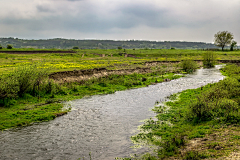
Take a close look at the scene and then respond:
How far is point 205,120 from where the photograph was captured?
53.0ft

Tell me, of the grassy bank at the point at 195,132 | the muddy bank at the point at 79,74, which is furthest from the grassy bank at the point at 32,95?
the grassy bank at the point at 195,132

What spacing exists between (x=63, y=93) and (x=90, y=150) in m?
17.3

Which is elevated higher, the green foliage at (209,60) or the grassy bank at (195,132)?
the green foliage at (209,60)

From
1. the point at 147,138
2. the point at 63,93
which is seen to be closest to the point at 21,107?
the point at 63,93

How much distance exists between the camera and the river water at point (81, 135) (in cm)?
1279

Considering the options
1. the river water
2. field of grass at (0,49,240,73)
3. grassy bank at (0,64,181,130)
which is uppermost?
field of grass at (0,49,240,73)

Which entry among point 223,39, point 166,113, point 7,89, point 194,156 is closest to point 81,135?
point 194,156

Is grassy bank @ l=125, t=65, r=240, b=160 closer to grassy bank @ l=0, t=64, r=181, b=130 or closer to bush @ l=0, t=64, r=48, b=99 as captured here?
grassy bank @ l=0, t=64, r=181, b=130

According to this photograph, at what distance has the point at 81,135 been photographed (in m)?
15.7

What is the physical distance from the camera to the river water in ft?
42.0

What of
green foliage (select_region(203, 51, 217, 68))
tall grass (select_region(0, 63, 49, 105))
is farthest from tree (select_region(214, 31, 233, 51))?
tall grass (select_region(0, 63, 49, 105))

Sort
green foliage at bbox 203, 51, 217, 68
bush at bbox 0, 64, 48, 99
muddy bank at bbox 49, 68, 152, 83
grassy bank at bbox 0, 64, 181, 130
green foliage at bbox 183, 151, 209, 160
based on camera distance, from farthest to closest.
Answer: green foliage at bbox 203, 51, 217, 68
muddy bank at bbox 49, 68, 152, 83
bush at bbox 0, 64, 48, 99
grassy bank at bbox 0, 64, 181, 130
green foliage at bbox 183, 151, 209, 160

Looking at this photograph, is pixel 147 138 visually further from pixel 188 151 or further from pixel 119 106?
pixel 119 106

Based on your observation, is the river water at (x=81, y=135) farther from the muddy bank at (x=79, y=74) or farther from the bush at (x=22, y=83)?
the muddy bank at (x=79, y=74)
